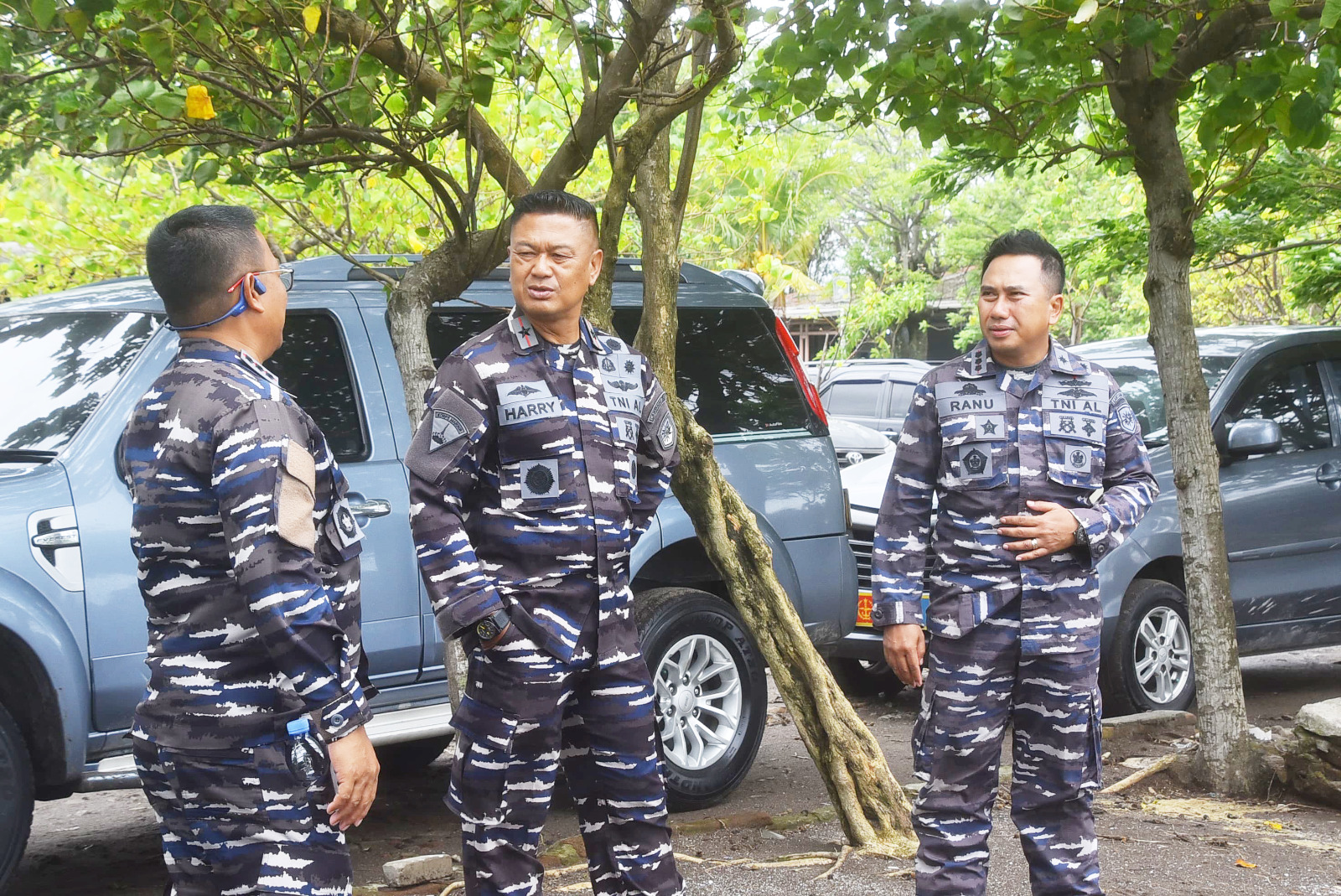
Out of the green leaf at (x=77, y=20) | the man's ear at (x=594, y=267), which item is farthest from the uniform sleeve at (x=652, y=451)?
the green leaf at (x=77, y=20)

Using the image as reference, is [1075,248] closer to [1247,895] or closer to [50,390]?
[1247,895]

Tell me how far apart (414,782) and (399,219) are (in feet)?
17.4

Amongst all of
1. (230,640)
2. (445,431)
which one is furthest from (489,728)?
(230,640)

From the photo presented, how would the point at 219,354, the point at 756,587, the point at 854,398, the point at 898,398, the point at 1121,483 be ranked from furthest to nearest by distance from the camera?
1. the point at 854,398
2. the point at 898,398
3. the point at 756,587
4. the point at 1121,483
5. the point at 219,354

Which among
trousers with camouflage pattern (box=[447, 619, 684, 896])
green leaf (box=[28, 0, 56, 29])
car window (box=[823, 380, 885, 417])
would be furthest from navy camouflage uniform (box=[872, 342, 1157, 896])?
car window (box=[823, 380, 885, 417])

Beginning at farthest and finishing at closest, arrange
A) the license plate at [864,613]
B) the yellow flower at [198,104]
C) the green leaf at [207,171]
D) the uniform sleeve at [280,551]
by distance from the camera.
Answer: the license plate at [864,613], the green leaf at [207,171], the yellow flower at [198,104], the uniform sleeve at [280,551]

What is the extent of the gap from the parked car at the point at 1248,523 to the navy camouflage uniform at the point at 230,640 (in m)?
4.70

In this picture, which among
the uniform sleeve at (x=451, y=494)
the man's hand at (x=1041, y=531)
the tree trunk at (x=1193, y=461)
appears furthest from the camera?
the tree trunk at (x=1193, y=461)

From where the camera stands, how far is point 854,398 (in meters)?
17.2

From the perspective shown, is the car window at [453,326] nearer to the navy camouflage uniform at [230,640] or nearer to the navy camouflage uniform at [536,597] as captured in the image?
the navy camouflage uniform at [536,597]

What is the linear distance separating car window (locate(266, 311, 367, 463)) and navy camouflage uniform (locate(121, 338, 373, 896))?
7.39 ft

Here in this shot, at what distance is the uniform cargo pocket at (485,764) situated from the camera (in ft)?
10.3

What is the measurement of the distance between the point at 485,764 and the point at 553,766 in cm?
18

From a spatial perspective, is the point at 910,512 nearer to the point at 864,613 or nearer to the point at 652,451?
the point at 652,451
